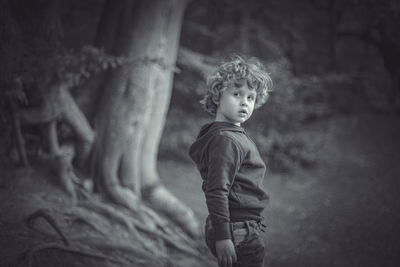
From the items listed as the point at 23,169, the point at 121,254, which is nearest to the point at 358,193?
the point at 121,254

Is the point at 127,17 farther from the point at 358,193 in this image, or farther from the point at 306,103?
the point at 306,103

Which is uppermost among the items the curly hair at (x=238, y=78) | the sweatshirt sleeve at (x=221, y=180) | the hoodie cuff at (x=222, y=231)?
the curly hair at (x=238, y=78)

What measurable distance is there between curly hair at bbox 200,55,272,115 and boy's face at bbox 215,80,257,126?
3 centimetres

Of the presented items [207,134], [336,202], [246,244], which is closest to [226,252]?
[246,244]

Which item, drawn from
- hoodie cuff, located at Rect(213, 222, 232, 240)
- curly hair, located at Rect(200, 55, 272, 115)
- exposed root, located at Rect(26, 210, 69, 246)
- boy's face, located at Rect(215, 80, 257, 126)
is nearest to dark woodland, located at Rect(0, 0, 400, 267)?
exposed root, located at Rect(26, 210, 69, 246)

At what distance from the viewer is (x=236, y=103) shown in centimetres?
244

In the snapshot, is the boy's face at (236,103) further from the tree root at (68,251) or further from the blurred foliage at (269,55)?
the blurred foliage at (269,55)

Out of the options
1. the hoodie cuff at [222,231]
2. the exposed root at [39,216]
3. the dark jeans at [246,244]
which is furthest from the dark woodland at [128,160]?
the hoodie cuff at [222,231]

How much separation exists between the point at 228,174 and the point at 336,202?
14.7 ft

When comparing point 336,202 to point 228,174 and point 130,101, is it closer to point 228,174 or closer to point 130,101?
point 130,101

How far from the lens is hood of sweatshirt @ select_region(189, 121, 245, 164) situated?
2.37 m

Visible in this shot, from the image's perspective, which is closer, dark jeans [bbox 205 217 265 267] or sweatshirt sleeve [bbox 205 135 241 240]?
sweatshirt sleeve [bbox 205 135 241 240]

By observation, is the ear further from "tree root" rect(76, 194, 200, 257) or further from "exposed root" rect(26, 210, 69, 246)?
"tree root" rect(76, 194, 200, 257)

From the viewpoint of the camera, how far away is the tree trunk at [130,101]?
4762 mm
